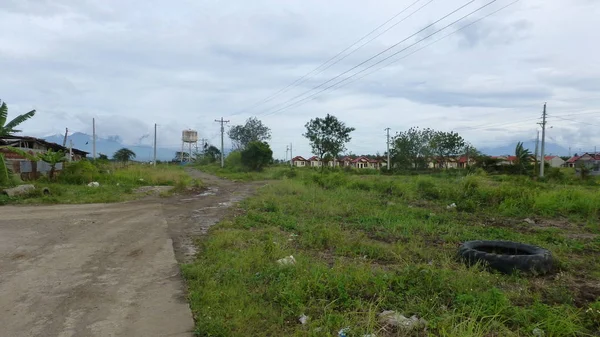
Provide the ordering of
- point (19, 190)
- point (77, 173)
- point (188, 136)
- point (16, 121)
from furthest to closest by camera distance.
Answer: point (188, 136), point (77, 173), point (16, 121), point (19, 190)

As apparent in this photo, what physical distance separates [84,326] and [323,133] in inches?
1673

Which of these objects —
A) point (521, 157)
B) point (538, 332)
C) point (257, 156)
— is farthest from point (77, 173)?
point (521, 157)

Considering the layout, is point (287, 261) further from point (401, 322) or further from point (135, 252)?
point (135, 252)

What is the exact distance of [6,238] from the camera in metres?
7.41

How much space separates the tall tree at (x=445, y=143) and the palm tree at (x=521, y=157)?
38.9 ft

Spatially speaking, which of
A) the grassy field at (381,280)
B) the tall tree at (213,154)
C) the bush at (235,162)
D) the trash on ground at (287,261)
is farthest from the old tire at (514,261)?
the tall tree at (213,154)

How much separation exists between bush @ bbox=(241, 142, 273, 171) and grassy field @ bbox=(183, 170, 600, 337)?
3068 centimetres

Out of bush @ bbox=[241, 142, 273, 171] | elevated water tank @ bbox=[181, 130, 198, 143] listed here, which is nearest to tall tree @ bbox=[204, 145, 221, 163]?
elevated water tank @ bbox=[181, 130, 198, 143]

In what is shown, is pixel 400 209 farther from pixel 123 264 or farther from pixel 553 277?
pixel 123 264

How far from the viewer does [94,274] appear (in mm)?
5277

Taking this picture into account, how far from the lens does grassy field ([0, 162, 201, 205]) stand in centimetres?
1322

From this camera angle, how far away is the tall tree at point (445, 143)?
51359 mm

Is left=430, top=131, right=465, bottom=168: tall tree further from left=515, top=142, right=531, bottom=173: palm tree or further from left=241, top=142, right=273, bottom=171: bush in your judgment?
left=241, top=142, right=273, bottom=171: bush

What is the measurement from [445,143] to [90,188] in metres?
46.0
